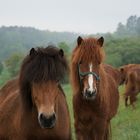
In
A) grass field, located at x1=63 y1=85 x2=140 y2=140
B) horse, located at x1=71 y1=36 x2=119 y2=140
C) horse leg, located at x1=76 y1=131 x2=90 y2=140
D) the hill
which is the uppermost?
horse, located at x1=71 y1=36 x2=119 y2=140

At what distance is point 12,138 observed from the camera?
6301 millimetres

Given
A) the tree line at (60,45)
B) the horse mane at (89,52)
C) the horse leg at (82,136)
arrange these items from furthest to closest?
the tree line at (60,45), the horse leg at (82,136), the horse mane at (89,52)

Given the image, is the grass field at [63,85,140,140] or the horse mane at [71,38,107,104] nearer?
the horse mane at [71,38,107,104]

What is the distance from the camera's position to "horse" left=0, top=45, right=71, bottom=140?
527cm

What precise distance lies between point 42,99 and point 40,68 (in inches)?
17.3

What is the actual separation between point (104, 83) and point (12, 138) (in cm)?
293

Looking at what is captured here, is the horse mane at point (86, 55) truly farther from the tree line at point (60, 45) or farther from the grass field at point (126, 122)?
the grass field at point (126, 122)

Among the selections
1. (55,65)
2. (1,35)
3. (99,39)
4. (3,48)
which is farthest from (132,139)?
(1,35)

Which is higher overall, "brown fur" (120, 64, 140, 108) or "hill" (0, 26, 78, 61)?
"brown fur" (120, 64, 140, 108)

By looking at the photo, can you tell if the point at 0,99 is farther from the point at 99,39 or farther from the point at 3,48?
the point at 3,48

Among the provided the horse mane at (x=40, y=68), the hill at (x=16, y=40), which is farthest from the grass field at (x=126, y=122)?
the hill at (x=16, y=40)

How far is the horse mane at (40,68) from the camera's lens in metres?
5.45

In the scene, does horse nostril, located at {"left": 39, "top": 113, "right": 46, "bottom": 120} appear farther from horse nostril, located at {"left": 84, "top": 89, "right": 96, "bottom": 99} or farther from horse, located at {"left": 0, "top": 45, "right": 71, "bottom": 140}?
horse nostril, located at {"left": 84, "top": 89, "right": 96, "bottom": 99}

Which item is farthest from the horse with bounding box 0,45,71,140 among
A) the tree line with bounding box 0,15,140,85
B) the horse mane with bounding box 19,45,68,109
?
the tree line with bounding box 0,15,140,85
